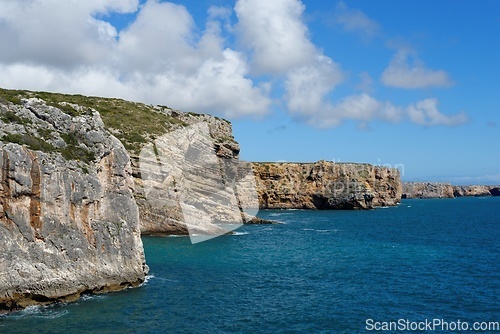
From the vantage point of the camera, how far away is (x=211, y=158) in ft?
294

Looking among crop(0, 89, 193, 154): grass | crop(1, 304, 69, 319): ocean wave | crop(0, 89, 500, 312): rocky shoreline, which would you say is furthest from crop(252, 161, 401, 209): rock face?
crop(1, 304, 69, 319): ocean wave

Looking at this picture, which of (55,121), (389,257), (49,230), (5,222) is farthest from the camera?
(389,257)

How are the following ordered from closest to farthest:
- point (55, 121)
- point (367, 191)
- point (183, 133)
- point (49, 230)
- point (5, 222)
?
1. point (5, 222)
2. point (49, 230)
3. point (55, 121)
4. point (183, 133)
5. point (367, 191)

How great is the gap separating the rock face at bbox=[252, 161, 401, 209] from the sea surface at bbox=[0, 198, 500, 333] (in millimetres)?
78664

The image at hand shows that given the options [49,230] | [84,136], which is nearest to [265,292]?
[49,230]

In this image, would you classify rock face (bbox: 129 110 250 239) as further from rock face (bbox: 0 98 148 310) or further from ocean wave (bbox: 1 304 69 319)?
ocean wave (bbox: 1 304 69 319)

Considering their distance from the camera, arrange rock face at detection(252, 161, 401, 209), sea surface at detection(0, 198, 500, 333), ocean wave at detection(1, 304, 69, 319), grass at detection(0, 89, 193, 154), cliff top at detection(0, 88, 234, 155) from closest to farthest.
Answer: ocean wave at detection(1, 304, 69, 319) < sea surface at detection(0, 198, 500, 333) < grass at detection(0, 89, 193, 154) < cliff top at detection(0, 88, 234, 155) < rock face at detection(252, 161, 401, 209)

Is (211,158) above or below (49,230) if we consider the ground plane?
above

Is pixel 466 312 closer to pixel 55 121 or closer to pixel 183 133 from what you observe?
pixel 55 121

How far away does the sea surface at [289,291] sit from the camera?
95.7 feet

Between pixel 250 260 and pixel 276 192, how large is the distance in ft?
333

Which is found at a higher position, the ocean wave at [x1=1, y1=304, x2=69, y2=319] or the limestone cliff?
the limestone cliff

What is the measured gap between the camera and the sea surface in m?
29.2

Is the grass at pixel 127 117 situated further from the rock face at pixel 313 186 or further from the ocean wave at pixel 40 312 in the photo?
the rock face at pixel 313 186
